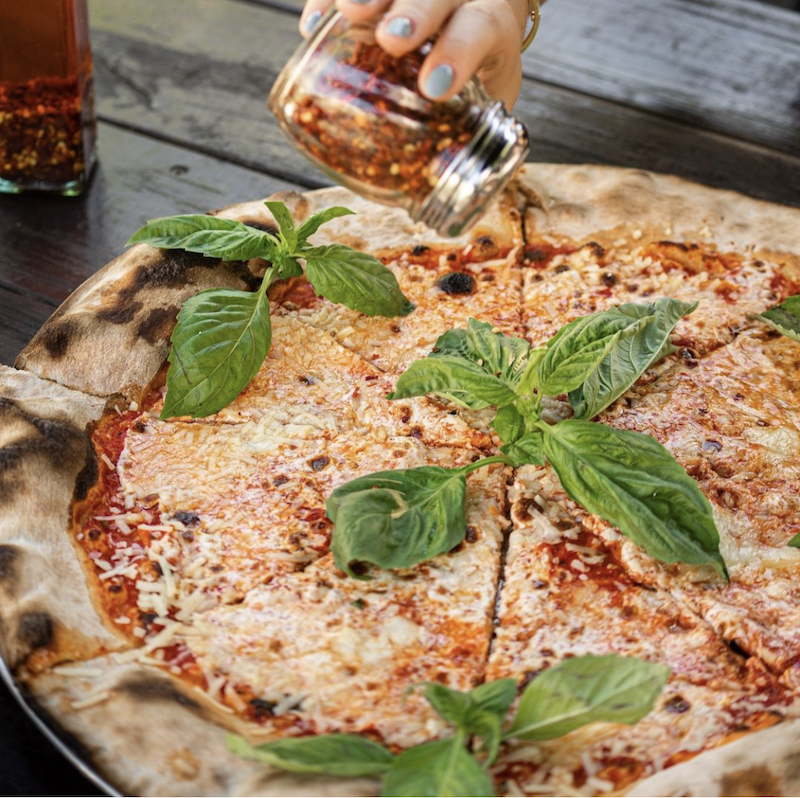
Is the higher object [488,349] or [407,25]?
[407,25]

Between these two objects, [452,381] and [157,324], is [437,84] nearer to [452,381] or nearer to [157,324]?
[452,381]

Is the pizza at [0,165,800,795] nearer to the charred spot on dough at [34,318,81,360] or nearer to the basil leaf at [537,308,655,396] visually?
the charred spot on dough at [34,318,81,360]

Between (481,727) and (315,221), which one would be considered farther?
(315,221)

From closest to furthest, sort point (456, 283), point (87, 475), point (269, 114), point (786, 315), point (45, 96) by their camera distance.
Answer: point (87, 475) → point (786, 315) → point (456, 283) → point (45, 96) → point (269, 114)

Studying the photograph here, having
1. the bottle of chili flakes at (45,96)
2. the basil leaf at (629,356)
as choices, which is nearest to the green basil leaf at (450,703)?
the basil leaf at (629,356)

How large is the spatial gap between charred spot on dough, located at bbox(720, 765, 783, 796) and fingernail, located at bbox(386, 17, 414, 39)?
3.25 feet

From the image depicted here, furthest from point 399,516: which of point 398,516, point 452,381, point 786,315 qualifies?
point 786,315

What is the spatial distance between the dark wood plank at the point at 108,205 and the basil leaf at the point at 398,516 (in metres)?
1.00

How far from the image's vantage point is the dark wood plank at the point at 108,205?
226 centimetres

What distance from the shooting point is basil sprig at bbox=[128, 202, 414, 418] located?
67.1 inches

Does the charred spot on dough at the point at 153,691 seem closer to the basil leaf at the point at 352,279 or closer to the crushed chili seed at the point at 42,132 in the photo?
the basil leaf at the point at 352,279

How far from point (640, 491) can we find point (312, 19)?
836 mm

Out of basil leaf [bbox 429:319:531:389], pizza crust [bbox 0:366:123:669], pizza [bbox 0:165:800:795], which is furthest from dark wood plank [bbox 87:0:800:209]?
pizza crust [bbox 0:366:123:669]

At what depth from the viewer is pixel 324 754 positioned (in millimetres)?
1151
